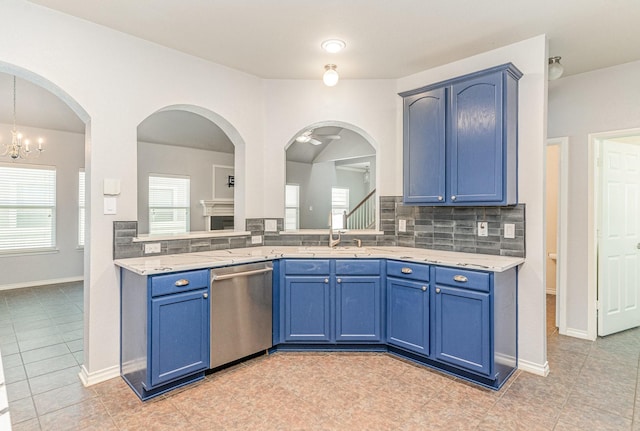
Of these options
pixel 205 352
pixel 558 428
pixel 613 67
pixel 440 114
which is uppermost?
pixel 613 67

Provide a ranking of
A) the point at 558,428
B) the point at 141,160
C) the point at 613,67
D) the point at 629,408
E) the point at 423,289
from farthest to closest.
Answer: the point at 141,160 < the point at 613,67 < the point at 423,289 < the point at 629,408 < the point at 558,428

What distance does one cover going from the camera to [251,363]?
9.84 ft

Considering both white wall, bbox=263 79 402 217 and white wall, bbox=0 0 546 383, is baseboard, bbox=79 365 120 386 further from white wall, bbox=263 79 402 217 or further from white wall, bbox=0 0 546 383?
white wall, bbox=263 79 402 217

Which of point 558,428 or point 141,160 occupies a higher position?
point 141,160

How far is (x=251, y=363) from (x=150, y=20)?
276cm

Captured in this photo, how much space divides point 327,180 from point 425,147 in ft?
22.0

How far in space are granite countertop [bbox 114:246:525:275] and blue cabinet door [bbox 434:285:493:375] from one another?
23 centimetres

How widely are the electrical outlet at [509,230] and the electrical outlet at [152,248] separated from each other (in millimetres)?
2896

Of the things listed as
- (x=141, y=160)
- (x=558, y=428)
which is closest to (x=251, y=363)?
(x=558, y=428)

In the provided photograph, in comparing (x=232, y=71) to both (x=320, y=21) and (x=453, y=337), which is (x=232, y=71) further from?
(x=453, y=337)

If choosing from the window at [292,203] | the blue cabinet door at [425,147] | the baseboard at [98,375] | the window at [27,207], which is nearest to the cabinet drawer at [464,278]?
the blue cabinet door at [425,147]

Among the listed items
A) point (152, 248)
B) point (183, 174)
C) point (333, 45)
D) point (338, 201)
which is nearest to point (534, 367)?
point (333, 45)

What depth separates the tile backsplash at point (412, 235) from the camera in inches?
116

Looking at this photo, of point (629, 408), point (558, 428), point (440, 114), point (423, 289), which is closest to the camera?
point (558, 428)
